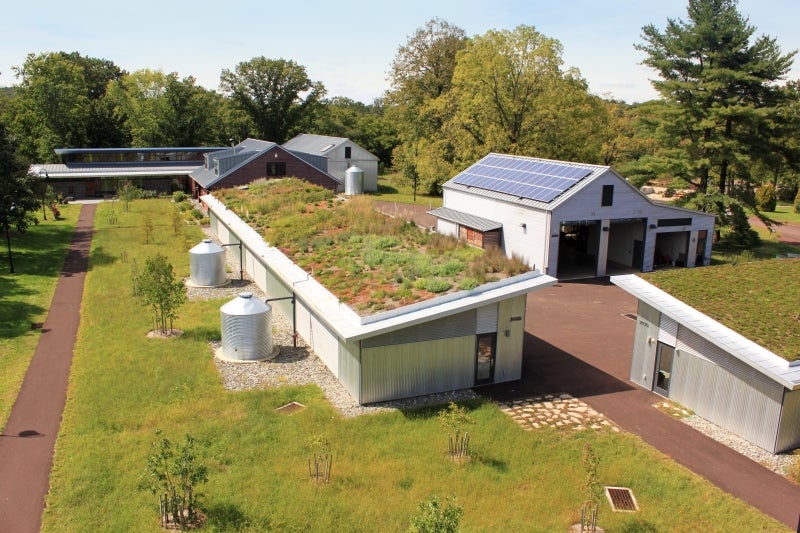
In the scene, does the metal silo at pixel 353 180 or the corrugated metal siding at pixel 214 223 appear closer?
the corrugated metal siding at pixel 214 223

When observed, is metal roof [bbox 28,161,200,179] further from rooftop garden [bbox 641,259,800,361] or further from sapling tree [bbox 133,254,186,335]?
rooftop garden [bbox 641,259,800,361]

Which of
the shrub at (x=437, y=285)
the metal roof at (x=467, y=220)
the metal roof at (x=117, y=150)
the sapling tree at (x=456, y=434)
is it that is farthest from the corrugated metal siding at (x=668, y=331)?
the metal roof at (x=117, y=150)

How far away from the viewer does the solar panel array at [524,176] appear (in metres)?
34.2

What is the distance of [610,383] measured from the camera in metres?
20.6

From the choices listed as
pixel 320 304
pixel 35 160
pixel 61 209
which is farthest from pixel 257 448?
pixel 35 160

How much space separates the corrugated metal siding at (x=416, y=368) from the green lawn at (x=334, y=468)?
1084 millimetres

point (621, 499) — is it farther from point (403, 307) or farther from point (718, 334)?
point (403, 307)

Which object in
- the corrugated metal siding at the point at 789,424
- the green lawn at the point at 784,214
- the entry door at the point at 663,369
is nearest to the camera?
the corrugated metal siding at the point at 789,424

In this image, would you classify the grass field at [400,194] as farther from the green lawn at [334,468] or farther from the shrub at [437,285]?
the green lawn at [334,468]

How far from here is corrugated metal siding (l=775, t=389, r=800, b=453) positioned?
1597 cm

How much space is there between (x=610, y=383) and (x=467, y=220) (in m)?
18.7

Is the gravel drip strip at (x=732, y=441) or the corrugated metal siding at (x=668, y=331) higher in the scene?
the corrugated metal siding at (x=668, y=331)

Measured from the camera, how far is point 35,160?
227ft

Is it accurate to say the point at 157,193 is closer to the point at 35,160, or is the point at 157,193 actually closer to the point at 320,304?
the point at 35,160
